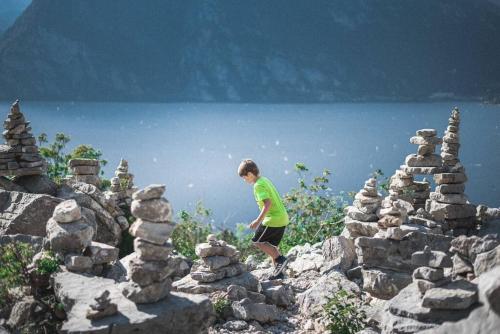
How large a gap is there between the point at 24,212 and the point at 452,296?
27.9 ft

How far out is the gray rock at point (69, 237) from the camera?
30.3ft

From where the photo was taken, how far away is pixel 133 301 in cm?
771

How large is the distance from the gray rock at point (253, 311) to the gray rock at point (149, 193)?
2.72m

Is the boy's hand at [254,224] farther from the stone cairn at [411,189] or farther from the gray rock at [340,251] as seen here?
the stone cairn at [411,189]

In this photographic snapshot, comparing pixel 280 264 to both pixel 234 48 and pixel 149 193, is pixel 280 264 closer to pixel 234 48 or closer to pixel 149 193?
pixel 149 193

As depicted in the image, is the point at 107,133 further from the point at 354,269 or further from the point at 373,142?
the point at 354,269

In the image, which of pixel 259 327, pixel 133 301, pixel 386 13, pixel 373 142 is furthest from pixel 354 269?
pixel 386 13

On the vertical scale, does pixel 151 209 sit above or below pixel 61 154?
below

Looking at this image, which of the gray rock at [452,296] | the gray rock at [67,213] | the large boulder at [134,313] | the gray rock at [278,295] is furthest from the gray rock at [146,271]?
the gray rock at [452,296]

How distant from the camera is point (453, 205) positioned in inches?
510

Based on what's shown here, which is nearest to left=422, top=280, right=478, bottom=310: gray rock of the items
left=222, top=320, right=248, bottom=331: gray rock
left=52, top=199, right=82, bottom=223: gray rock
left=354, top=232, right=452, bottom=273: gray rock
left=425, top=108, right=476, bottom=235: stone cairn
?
left=222, top=320, right=248, bottom=331: gray rock

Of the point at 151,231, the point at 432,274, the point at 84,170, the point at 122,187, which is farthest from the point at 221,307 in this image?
the point at 122,187

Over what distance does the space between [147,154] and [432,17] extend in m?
82.6

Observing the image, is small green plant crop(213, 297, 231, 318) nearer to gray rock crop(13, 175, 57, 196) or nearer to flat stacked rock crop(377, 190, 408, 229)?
flat stacked rock crop(377, 190, 408, 229)
